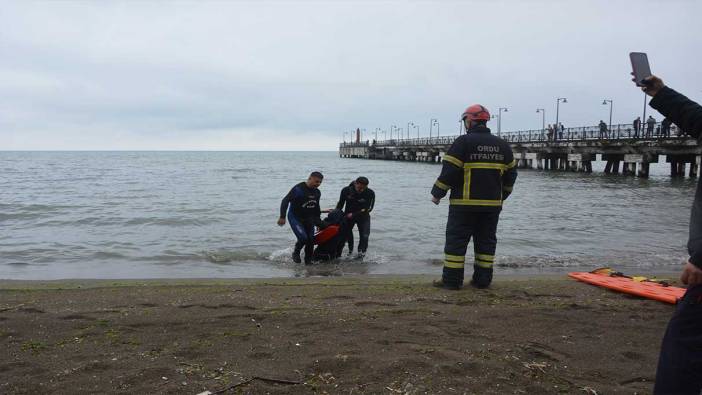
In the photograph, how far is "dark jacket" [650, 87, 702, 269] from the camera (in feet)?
8.07

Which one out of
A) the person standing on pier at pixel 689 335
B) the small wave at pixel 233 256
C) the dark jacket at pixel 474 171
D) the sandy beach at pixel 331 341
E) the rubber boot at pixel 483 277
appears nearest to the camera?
the person standing on pier at pixel 689 335

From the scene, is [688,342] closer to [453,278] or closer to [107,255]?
[453,278]

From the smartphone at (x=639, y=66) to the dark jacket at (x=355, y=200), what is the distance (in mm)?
6922

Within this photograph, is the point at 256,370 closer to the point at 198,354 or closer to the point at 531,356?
the point at 198,354

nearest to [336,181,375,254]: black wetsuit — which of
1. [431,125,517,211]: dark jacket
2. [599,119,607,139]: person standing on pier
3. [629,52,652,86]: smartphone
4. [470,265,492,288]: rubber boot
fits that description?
[470,265,492,288]: rubber boot

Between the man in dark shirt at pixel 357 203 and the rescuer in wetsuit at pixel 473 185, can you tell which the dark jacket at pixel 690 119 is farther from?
the man in dark shirt at pixel 357 203

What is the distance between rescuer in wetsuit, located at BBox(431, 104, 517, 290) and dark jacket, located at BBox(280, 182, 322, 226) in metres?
3.55

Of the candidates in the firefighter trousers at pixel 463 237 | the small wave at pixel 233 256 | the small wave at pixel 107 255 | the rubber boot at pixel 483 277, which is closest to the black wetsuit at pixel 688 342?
the firefighter trousers at pixel 463 237

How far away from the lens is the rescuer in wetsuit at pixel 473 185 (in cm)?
577

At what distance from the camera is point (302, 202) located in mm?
9070

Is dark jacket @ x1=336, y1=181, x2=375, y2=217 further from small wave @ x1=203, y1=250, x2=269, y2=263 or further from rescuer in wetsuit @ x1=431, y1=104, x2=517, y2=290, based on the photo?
rescuer in wetsuit @ x1=431, y1=104, x2=517, y2=290

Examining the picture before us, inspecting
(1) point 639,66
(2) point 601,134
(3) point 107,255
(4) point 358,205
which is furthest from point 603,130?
→ (1) point 639,66

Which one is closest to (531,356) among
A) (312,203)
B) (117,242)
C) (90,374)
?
(90,374)

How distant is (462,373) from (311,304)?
221cm
